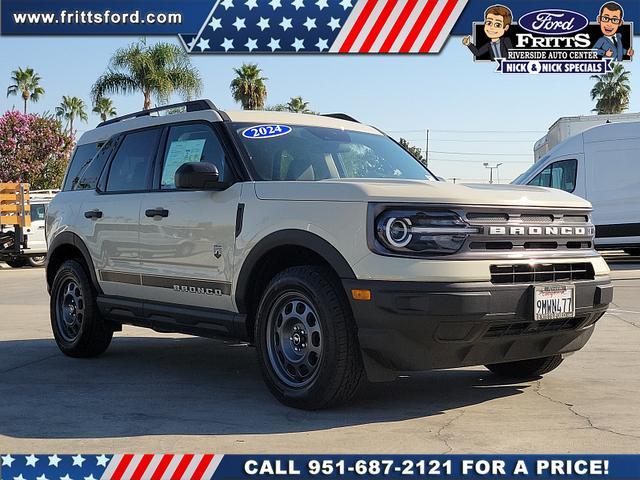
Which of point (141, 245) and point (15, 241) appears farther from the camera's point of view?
point (15, 241)

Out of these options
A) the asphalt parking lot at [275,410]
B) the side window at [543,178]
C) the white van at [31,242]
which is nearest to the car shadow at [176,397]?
the asphalt parking lot at [275,410]

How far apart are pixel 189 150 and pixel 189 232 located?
715mm

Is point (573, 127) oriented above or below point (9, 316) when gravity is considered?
above

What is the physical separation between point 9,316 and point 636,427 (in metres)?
8.39

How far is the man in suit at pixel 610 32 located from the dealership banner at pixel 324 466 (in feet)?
41.8

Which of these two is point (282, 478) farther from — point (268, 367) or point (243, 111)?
point (243, 111)

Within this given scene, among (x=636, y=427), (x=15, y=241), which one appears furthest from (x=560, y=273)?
→ (x=15, y=241)

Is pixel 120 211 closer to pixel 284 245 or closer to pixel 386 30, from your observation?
pixel 284 245

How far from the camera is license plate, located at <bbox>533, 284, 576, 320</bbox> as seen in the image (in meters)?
4.91

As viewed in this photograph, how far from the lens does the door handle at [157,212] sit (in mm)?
6205

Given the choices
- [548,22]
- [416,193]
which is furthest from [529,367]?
[548,22]

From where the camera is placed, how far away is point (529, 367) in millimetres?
6109

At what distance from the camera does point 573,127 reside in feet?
72.2

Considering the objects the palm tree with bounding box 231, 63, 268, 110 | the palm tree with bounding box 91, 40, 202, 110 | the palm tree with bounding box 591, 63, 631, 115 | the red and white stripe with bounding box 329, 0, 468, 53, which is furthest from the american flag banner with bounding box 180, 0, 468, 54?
the palm tree with bounding box 591, 63, 631, 115
